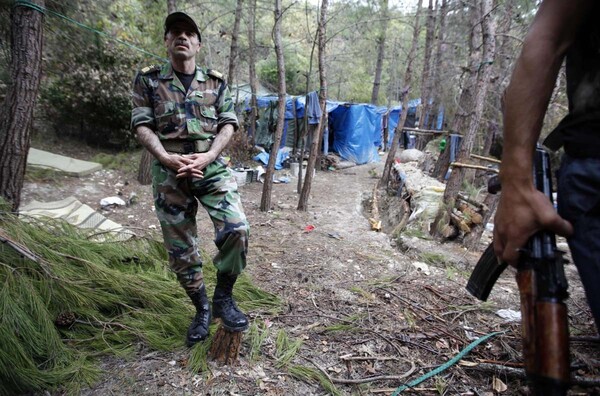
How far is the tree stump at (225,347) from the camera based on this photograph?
1980 mm

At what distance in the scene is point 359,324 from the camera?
2.58 metres

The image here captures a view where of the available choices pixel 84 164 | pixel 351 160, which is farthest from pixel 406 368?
pixel 351 160

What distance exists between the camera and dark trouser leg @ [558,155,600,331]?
76cm

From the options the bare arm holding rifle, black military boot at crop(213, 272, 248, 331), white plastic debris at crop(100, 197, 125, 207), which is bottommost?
white plastic debris at crop(100, 197, 125, 207)

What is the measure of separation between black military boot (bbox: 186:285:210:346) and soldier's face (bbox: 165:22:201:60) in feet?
4.61

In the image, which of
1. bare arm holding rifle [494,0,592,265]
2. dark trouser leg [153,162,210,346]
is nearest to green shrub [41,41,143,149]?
dark trouser leg [153,162,210,346]

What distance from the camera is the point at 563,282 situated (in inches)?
32.8

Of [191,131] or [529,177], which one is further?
[191,131]

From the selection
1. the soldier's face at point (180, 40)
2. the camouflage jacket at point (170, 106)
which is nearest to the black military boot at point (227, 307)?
the camouflage jacket at point (170, 106)

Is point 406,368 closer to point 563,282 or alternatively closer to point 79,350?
point 563,282

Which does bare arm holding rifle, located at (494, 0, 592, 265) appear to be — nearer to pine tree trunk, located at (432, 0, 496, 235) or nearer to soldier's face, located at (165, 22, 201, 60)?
soldier's face, located at (165, 22, 201, 60)

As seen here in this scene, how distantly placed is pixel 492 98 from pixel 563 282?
1099cm

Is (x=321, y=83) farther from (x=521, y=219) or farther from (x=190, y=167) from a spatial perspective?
(x=521, y=219)

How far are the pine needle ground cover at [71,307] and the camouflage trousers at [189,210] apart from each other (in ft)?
1.60
